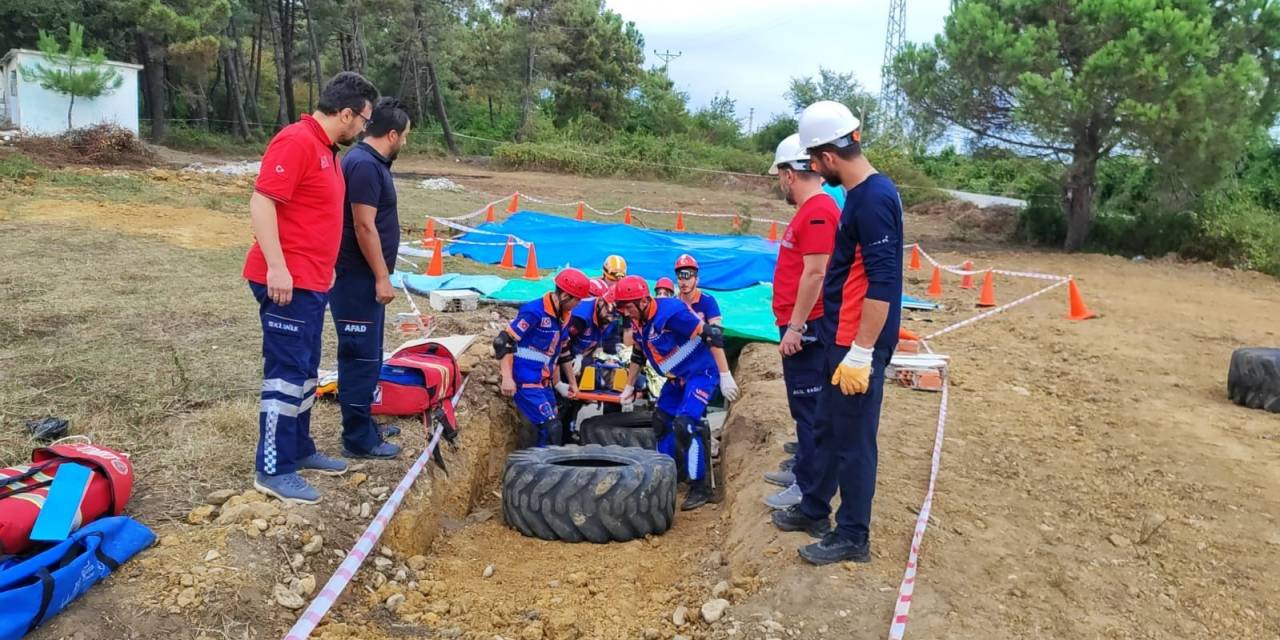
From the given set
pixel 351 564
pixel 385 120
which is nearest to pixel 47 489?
pixel 351 564

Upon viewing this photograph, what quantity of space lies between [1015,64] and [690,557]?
1386 centimetres

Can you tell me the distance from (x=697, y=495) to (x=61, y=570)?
3.53 m

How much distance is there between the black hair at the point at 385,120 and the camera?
167 inches

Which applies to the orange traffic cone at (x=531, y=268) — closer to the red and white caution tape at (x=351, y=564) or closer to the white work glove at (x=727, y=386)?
the white work glove at (x=727, y=386)

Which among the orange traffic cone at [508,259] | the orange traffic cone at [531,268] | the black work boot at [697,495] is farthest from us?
the orange traffic cone at [508,259]

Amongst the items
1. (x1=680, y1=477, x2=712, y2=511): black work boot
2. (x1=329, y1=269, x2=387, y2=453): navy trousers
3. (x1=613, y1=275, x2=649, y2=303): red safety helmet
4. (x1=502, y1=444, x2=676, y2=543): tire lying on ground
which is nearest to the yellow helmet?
(x1=613, y1=275, x2=649, y2=303): red safety helmet

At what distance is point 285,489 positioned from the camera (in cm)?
384

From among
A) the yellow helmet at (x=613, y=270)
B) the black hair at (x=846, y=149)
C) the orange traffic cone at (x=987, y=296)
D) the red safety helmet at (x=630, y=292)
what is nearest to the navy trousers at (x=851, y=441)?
the black hair at (x=846, y=149)

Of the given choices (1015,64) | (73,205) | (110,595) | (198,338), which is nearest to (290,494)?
(110,595)

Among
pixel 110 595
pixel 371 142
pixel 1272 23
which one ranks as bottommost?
pixel 110 595

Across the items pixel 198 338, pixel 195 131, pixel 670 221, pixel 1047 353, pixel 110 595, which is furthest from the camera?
pixel 195 131

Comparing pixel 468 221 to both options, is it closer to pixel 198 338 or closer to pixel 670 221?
pixel 670 221

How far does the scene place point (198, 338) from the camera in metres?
6.64

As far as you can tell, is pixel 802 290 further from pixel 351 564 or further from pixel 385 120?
pixel 351 564
